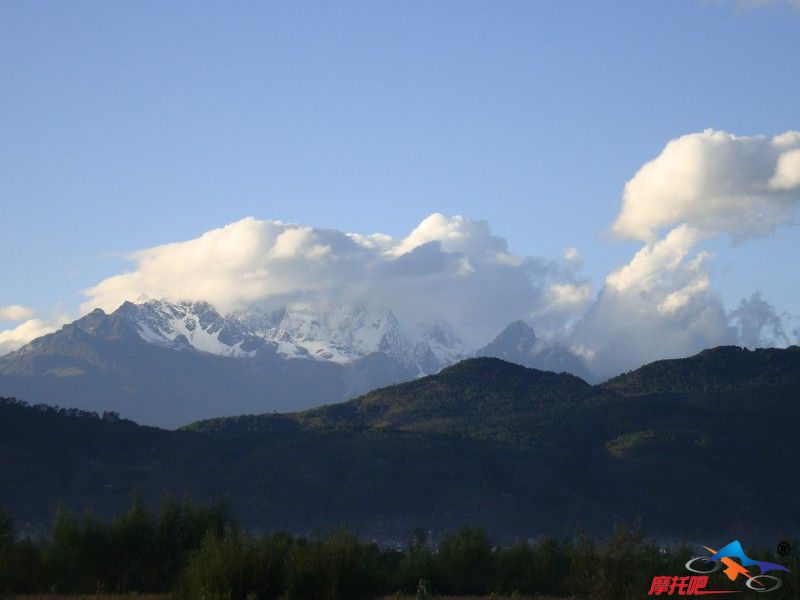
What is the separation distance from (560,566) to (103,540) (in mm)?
25651

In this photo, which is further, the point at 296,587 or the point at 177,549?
the point at 177,549

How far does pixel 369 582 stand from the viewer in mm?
49188

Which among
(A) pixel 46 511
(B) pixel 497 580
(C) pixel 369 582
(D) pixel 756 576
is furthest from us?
(A) pixel 46 511

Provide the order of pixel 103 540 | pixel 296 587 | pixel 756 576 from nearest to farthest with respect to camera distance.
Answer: pixel 296 587, pixel 756 576, pixel 103 540

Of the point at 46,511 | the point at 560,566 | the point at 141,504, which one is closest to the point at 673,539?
the point at 46,511

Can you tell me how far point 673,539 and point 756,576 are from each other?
133 m

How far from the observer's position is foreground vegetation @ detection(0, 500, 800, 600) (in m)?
46.0

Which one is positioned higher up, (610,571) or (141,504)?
(141,504)

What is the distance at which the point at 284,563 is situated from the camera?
1857 inches

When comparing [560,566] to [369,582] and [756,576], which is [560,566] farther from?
[369,582]

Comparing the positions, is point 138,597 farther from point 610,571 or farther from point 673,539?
point 673,539

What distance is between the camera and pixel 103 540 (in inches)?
2443

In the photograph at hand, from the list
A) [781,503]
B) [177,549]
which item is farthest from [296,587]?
[781,503]

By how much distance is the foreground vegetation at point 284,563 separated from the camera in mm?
45969
